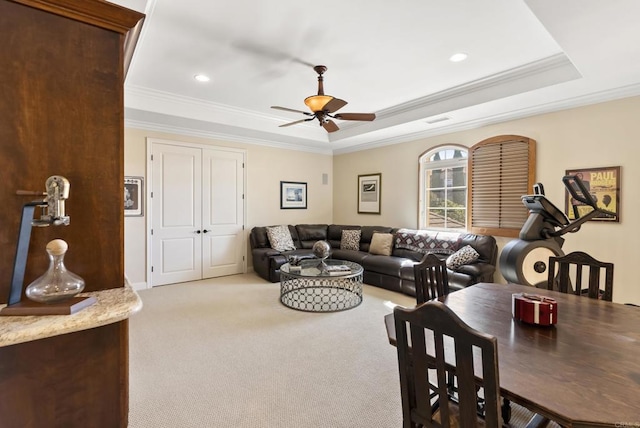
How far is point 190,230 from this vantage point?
5.36 m

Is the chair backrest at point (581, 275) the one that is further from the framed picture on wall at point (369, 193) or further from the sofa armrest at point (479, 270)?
the framed picture on wall at point (369, 193)

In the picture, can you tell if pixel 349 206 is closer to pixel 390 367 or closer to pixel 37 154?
pixel 390 367

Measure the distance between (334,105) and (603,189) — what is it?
320 centimetres

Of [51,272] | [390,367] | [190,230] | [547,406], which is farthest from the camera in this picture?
[190,230]

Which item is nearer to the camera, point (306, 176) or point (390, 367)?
point (390, 367)

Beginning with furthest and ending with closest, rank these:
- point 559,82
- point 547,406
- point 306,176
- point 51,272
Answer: point 306,176, point 559,82, point 51,272, point 547,406

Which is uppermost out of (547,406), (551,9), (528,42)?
(528,42)

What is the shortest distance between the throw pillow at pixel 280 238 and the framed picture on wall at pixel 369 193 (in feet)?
5.52

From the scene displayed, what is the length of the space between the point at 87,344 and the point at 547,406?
Result: 180cm

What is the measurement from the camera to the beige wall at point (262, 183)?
4.80 metres

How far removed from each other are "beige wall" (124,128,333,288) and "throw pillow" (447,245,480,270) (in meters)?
3.35

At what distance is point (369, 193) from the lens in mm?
6418

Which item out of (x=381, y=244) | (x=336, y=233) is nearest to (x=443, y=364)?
(x=381, y=244)

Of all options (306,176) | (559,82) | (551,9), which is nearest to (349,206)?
(306,176)
